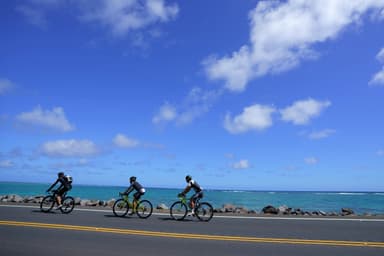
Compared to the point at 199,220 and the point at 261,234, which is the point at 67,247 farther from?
the point at 199,220

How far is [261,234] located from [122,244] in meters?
4.76

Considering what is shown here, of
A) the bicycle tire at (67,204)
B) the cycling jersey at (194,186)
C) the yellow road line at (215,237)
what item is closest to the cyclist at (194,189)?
the cycling jersey at (194,186)

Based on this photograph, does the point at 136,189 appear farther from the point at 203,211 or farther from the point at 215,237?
the point at 215,237

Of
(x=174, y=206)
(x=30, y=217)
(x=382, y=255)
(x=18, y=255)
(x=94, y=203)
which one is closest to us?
(x=18, y=255)

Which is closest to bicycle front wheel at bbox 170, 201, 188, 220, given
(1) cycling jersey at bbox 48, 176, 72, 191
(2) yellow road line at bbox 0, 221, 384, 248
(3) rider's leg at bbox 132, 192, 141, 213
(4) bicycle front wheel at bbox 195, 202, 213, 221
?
(4) bicycle front wheel at bbox 195, 202, 213, 221

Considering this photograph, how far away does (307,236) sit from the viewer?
472 inches

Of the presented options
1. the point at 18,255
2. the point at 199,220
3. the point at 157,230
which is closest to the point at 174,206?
the point at 199,220

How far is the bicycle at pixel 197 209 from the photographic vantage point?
1614 centimetres

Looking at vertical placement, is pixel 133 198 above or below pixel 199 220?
above

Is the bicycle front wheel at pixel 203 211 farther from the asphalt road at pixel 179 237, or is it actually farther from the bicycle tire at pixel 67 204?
the bicycle tire at pixel 67 204

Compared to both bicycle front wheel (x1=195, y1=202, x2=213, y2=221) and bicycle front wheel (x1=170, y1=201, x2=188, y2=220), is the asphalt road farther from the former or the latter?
bicycle front wheel (x1=170, y1=201, x2=188, y2=220)

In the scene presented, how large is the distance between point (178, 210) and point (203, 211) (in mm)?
1211

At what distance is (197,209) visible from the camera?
16.2 metres

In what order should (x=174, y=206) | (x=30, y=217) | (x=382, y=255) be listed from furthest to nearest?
(x=174, y=206), (x=30, y=217), (x=382, y=255)
